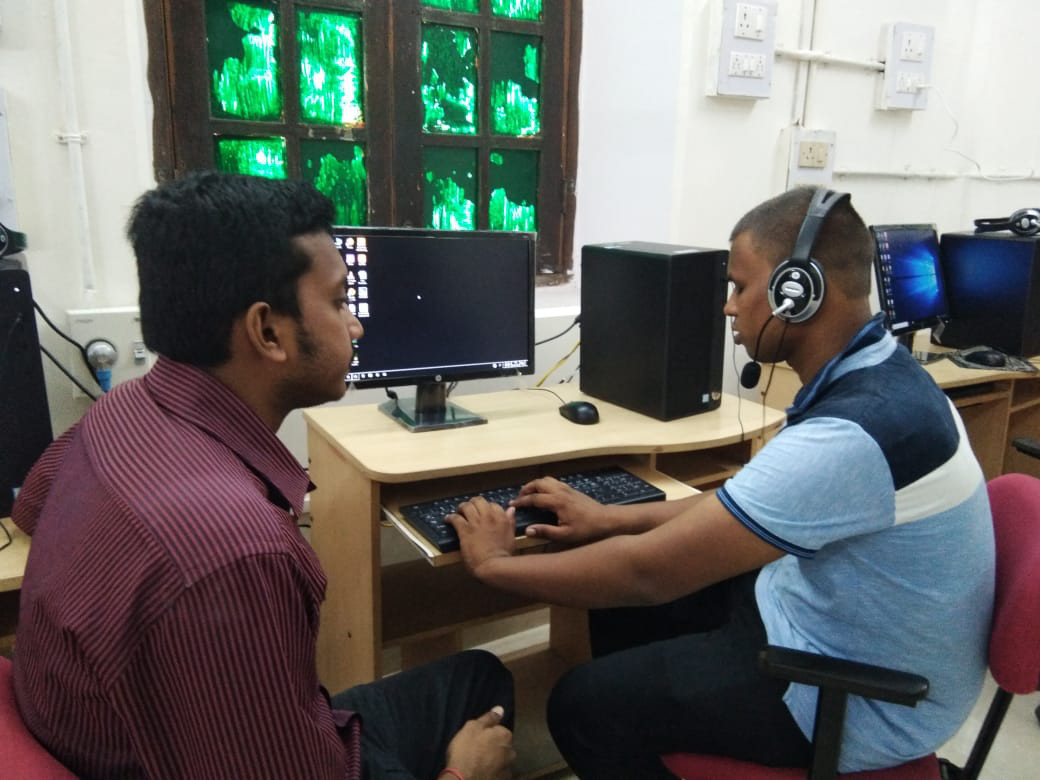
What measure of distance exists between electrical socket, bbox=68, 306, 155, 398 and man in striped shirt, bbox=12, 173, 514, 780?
42.1 inches

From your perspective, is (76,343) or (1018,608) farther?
(76,343)

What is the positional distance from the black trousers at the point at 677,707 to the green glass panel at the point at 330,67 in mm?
1610

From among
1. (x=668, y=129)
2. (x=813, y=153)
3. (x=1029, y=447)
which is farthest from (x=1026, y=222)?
(x=668, y=129)

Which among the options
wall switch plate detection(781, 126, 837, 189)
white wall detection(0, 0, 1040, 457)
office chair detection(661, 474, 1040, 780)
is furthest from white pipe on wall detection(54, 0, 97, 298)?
wall switch plate detection(781, 126, 837, 189)

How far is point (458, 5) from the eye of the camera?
2307 millimetres

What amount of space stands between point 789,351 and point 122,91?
1.55 metres

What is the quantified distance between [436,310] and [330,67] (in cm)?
Answer: 86

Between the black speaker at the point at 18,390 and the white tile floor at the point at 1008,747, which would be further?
the white tile floor at the point at 1008,747

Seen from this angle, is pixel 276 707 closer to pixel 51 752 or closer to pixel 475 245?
pixel 51 752

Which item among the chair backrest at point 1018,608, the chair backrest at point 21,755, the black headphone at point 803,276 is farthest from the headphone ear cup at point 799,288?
the chair backrest at point 21,755

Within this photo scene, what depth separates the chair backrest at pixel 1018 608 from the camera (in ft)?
3.43

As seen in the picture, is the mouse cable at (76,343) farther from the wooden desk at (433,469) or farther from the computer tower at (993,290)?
the computer tower at (993,290)

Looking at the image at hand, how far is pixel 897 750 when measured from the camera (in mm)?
1092

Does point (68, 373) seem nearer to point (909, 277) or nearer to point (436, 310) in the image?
point (436, 310)
